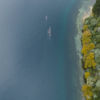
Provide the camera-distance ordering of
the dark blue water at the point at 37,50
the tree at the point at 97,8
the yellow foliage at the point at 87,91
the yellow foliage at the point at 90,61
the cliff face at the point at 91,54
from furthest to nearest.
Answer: the tree at the point at 97,8 → the dark blue water at the point at 37,50 → the yellow foliage at the point at 90,61 → the cliff face at the point at 91,54 → the yellow foliage at the point at 87,91

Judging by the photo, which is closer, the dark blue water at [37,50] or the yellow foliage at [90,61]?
the yellow foliage at [90,61]

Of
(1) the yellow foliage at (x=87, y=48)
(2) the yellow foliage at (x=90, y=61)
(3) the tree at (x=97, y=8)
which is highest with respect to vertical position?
(3) the tree at (x=97, y=8)

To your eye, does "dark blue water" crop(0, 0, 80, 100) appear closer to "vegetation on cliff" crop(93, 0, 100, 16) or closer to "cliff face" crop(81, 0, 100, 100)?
"cliff face" crop(81, 0, 100, 100)

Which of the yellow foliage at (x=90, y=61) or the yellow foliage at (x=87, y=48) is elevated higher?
the yellow foliage at (x=87, y=48)

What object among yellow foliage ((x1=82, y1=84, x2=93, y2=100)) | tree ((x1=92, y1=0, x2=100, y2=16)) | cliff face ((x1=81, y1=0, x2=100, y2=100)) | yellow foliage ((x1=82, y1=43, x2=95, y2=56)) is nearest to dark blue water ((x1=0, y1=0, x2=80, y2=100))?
yellow foliage ((x1=82, y1=84, x2=93, y2=100))

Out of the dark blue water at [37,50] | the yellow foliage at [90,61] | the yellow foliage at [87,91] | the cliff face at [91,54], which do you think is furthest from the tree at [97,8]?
the yellow foliage at [87,91]

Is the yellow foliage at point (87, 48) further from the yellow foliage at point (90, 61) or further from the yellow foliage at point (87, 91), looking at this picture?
the yellow foliage at point (87, 91)

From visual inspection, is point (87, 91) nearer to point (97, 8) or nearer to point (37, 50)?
point (37, 50)

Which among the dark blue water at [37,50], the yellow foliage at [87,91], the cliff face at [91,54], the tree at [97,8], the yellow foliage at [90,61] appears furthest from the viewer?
the tree at [97,8]
